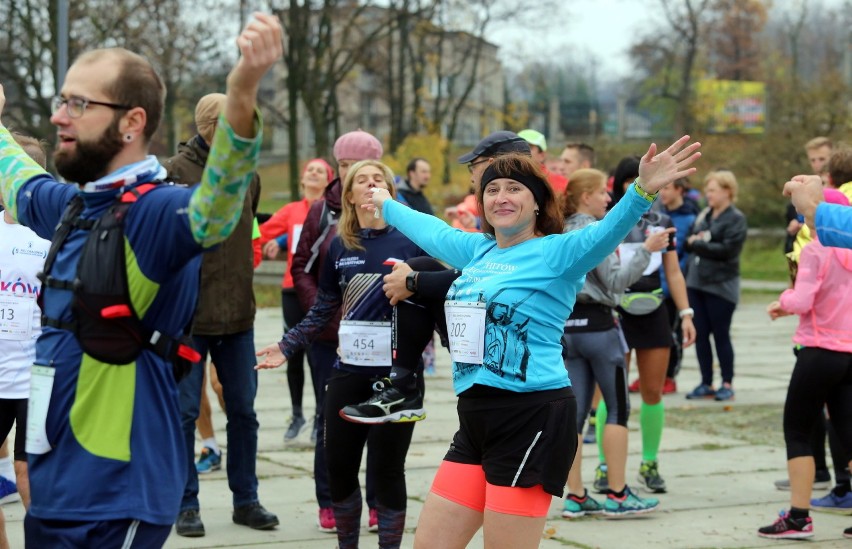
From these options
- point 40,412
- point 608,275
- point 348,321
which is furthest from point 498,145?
point 40,412

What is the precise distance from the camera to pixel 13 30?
2681 centimetres

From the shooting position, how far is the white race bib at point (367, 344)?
5.98 m

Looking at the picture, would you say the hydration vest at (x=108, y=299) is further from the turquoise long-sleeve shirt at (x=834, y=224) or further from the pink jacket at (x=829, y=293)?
the pink jacket at (x=829, y=293)

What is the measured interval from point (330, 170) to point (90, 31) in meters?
19.3

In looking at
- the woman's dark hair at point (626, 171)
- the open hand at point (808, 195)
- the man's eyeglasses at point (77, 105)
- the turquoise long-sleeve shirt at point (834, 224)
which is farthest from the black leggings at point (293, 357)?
the man's eyeglasses at point (77, 105)

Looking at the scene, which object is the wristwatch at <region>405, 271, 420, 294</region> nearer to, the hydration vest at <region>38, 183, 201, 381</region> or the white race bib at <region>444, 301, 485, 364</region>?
the white race bib at <region>444, 301, 485, 364</region>

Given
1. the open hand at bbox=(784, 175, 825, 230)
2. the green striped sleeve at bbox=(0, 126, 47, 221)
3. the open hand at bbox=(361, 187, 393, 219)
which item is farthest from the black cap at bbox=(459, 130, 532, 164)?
the green striped sleeve at bbox=(0, 126, 47, 221)

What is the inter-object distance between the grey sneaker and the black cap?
3.86 metres

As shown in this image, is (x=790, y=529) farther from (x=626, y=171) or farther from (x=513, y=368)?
(x=513, y=368)

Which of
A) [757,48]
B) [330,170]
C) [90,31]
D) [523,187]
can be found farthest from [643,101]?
[523,187]

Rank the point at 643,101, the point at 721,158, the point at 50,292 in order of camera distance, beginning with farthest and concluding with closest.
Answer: the point at 643,101 → the point at 721,158 → the point at 50,292

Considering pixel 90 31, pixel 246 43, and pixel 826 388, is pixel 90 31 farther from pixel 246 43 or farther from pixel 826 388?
pixel 246 43

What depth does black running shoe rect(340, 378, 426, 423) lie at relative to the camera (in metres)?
5.72

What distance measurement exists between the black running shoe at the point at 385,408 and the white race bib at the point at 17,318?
148 cm
